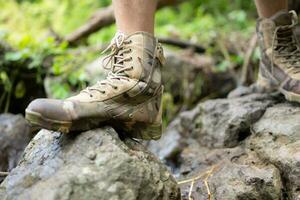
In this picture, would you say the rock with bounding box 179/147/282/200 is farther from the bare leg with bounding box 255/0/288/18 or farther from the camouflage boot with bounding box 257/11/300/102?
the bare leg with bounding box 255/0/288/18

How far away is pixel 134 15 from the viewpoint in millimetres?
1771

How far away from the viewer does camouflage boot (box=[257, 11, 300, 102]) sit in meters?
2.33

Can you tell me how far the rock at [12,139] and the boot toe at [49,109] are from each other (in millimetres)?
1152

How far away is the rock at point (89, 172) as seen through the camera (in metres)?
1.45

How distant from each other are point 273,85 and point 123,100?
1116mm

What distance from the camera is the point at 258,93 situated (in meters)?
2.75

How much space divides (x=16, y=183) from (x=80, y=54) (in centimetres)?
280

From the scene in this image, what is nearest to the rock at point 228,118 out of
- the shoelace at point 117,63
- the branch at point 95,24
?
the shoelace at point 117,63

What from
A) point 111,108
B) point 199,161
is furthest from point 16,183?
point 199,161

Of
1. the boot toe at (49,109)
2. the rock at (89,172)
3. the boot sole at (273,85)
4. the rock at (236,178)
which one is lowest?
the rock at (236,178)

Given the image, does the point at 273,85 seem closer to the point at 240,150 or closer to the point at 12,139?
the point at 240,150

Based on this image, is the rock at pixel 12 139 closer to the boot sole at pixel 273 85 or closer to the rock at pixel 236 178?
the rock at pixel 236 178

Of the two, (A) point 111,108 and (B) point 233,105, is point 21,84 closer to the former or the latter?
(B) point 233,105

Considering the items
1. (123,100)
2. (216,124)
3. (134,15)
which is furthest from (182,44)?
(123,100)
